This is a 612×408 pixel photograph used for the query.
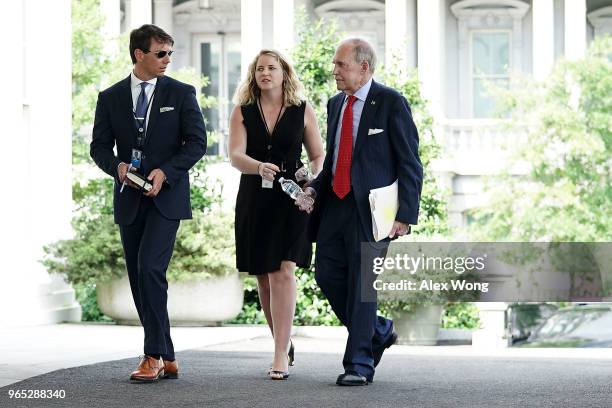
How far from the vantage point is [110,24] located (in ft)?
80.6

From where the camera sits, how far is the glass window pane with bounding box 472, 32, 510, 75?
29.1 meters

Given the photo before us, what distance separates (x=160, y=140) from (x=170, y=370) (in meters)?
1.32

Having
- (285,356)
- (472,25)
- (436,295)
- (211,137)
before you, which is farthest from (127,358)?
(472,25)

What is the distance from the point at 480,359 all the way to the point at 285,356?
2375 millimetres

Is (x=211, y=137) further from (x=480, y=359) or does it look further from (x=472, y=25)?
(x=480, y=359)

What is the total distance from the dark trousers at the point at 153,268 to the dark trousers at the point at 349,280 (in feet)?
2.88

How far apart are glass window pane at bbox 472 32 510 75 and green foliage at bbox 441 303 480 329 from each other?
13.9 meters

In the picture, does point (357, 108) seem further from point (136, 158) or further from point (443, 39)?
point (443, 39)

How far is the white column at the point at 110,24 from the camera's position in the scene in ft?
78.4

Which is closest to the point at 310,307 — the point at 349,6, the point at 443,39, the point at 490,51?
the point at 443,39

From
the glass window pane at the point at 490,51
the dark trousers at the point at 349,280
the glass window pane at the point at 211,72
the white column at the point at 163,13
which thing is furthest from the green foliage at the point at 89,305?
the glass window pane at the point at 490,51

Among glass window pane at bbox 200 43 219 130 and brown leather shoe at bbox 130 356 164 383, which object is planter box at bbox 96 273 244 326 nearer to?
brown leather shoe at bbox 130 356 164 383

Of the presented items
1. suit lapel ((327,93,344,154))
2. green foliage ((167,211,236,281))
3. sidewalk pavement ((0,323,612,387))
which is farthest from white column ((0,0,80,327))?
suit lapel ((327,93,344,154))

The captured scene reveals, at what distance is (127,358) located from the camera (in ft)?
31.5
